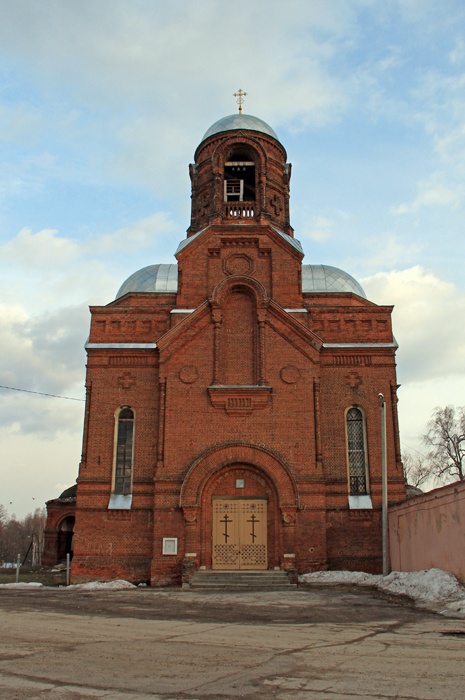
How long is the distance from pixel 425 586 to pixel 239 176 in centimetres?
1721

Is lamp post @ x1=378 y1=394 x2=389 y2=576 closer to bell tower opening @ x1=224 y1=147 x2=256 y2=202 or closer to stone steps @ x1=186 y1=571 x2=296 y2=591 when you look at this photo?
stone steps @ x1=186 y1=571 x2=296 y2=591

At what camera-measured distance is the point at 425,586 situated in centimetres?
1453

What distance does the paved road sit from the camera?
18.8 feet

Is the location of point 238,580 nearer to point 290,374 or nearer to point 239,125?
point 290,374

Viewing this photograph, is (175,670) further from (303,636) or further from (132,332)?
(132,332)

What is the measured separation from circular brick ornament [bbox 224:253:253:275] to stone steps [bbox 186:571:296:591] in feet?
33.9

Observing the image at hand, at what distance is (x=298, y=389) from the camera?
21109 mm

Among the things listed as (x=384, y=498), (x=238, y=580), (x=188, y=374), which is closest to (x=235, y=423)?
(x=188, y=374)

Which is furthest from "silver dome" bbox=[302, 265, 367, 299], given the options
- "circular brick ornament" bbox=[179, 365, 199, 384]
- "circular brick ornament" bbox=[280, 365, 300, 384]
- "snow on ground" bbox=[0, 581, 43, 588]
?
"snow on ground" bbox=[0, 581, 43, 588]

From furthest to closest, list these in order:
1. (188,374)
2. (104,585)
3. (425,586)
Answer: (188,374) → (104,585) → (425,586)

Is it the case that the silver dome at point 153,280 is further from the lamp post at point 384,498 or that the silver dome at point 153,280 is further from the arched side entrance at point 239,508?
the lamp post at point 384,498

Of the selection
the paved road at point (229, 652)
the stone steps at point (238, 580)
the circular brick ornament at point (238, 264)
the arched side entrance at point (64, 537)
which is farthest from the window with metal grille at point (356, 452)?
the arched side entrance at point (64, 537)

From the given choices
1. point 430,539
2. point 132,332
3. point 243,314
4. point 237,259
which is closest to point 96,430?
point 132,332

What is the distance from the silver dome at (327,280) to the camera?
28828mm
